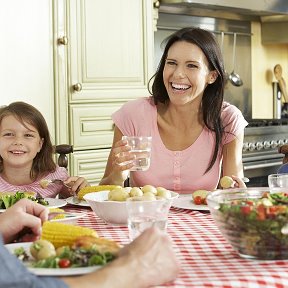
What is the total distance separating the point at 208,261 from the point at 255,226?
0.42 ft

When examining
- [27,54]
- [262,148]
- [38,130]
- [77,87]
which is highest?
[27,54]

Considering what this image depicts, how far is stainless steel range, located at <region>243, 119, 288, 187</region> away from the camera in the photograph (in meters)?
4.19

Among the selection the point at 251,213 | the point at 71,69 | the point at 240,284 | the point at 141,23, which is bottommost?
the point at 240,284

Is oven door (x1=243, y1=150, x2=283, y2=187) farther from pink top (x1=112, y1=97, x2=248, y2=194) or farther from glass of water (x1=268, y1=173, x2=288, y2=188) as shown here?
glass of water (x1=268, y1=173, x2=288, y2=188)

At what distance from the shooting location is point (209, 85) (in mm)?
2795

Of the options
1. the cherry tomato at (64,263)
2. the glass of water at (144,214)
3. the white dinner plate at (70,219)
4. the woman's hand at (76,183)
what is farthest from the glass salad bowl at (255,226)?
the woman's hand at (76,183)

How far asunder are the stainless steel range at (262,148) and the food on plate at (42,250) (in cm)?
295

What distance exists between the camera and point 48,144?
8.87ft

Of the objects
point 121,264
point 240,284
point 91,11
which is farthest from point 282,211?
point 91,11

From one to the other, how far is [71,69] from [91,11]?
33cm

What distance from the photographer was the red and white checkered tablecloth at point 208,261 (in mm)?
1258

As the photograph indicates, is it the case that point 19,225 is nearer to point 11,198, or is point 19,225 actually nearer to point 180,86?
point 11,198

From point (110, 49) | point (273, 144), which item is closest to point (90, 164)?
point (110, 49)

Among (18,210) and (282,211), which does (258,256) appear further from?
(18,210)
